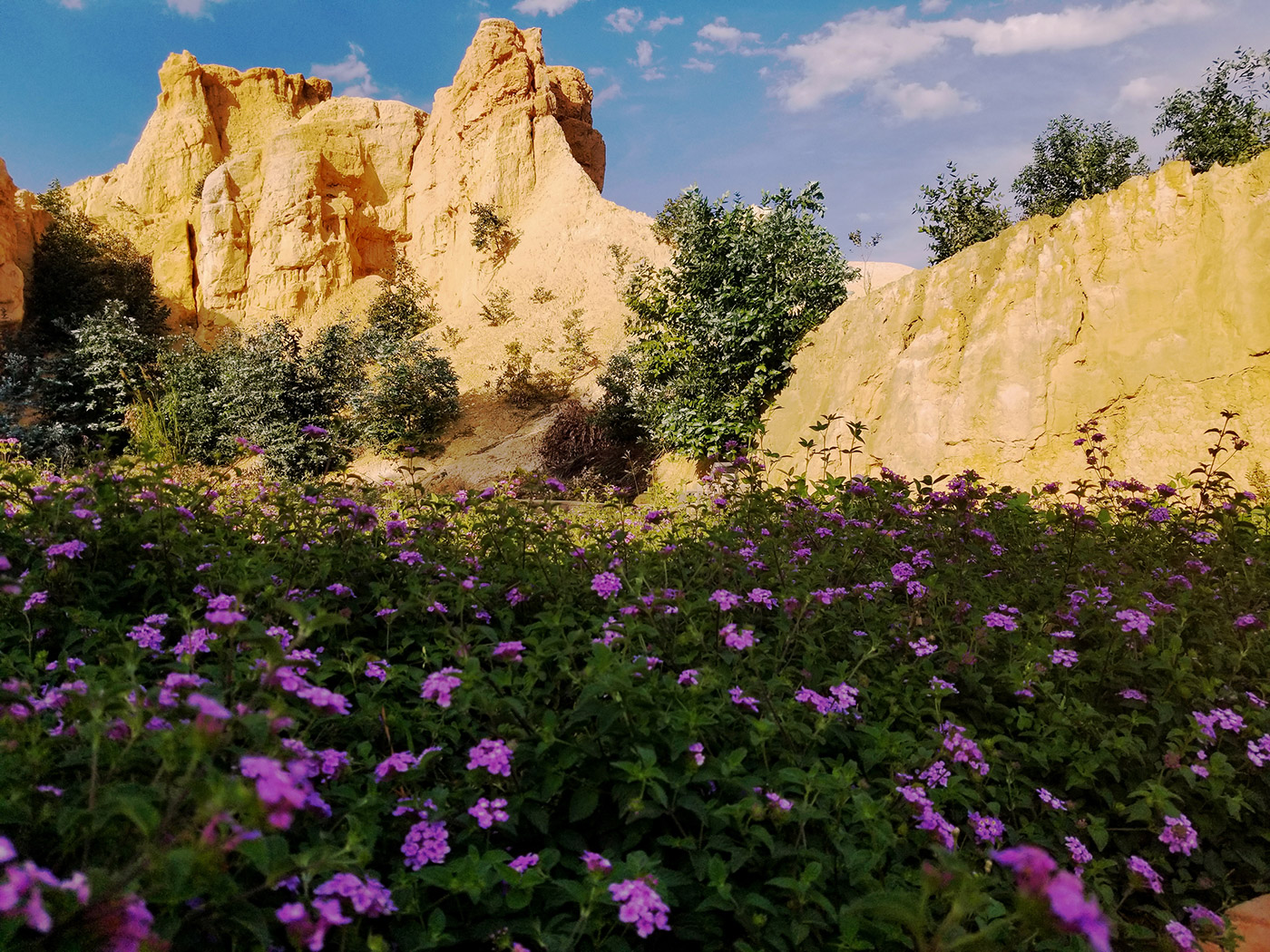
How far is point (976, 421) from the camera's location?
29.9 feet

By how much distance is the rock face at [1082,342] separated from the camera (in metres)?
7.71

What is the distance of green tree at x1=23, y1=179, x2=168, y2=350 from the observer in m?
24.2

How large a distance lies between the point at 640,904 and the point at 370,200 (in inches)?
1390

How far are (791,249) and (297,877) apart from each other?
12217 mm

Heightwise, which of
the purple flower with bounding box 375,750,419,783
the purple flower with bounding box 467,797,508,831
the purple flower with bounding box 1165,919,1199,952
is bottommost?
the purple flower with bounding box 1165,919,1199,952

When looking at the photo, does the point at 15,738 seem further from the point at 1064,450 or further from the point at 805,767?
the point at 1064,450

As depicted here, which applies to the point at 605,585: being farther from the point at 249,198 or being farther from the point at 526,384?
the point at 249,198

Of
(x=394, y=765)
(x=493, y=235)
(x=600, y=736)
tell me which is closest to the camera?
(x=394, y=765)

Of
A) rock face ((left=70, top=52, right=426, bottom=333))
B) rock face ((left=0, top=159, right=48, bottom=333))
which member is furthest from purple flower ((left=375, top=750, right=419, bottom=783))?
rock face ((left=70, top=52, right=426, bottom=333))

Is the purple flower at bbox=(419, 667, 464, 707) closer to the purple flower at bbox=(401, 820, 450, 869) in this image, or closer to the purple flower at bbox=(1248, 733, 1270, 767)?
the purple flower at bbox=(401, 820, 450, 869)

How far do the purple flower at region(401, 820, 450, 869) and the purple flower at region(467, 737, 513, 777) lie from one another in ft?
0.52

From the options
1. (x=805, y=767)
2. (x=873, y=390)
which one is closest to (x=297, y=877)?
(x=805, y=767)

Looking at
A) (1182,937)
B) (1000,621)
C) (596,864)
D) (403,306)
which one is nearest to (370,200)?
(403,306)

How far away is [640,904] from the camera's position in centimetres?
148
